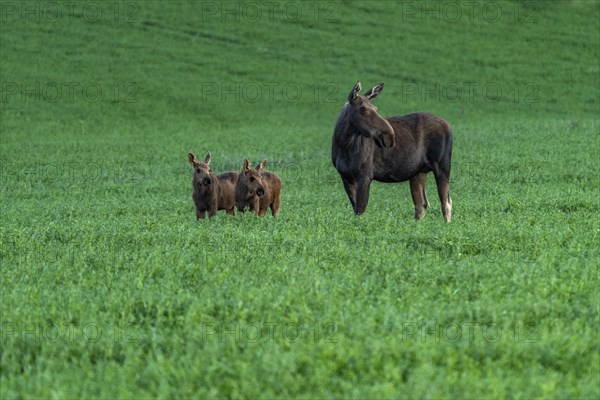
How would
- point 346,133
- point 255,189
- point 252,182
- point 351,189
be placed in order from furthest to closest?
point 252,182 → point 255,189 → point 351,189 → point 346,133

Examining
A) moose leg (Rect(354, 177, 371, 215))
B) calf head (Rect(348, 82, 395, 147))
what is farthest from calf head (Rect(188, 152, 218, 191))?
calf head (Rect(348, 82, 395, 147))

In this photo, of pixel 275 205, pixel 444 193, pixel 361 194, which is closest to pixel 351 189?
pixel 361 194

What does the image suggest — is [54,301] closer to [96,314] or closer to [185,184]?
[96,314]

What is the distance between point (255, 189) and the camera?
57.9 ft

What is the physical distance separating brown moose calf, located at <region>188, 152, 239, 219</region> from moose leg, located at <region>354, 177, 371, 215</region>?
2.84 m

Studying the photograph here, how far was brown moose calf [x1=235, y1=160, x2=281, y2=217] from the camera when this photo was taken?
58.1ft

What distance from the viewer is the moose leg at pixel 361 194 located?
1536 cm

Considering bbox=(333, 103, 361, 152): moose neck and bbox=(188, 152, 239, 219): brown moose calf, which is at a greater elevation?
bbox=(333, 103, 361, 152): moose neck

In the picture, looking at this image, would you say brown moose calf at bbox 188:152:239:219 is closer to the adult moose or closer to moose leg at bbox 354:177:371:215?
the adult moose

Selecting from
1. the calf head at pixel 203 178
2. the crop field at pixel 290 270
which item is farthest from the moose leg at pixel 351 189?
the calf head at pixel 203 178

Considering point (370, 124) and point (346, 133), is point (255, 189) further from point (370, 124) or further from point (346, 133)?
point (370, 124)

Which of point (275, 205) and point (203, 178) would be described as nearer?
point (203, 178)

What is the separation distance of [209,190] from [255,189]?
0.97 m

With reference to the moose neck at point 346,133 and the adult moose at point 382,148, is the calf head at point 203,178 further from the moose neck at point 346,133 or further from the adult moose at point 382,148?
the moose neck at point 346,133
